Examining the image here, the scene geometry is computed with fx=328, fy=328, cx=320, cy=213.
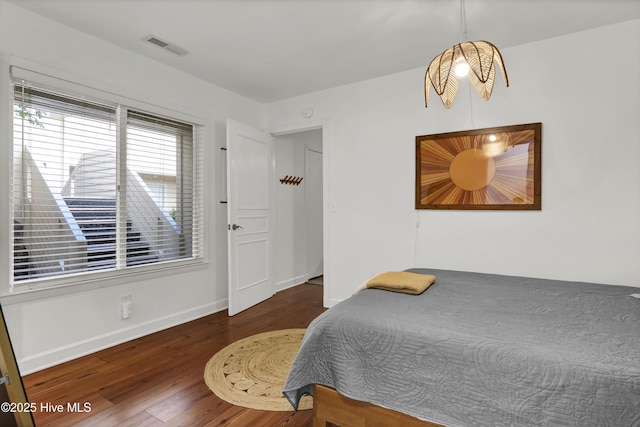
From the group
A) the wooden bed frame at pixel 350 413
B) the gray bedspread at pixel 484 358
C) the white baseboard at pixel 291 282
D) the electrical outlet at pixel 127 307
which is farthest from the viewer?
Result: the white baseboard at pixel 291 282

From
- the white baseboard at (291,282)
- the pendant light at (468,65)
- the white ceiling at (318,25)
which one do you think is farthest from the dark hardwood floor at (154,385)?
the white ceiling at (318,25)

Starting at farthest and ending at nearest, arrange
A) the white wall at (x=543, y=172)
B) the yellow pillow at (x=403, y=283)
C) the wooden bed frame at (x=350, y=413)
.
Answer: the white wall at (x=543, y=172) → the yellow pillow at (x=403, y=283) → the wooden bed frame at (x=350, y=413)

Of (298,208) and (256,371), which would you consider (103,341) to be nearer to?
(256,371)

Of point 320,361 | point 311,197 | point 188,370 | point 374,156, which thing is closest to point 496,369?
point 320,361

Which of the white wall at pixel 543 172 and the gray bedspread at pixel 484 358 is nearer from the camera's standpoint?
the gray bedspread at pixel 484 358

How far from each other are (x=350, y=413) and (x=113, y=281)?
92.1 inches

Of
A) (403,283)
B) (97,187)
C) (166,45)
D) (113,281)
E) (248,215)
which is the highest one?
(166,45)

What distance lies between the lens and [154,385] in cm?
212

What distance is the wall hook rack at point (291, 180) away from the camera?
470 centimetres

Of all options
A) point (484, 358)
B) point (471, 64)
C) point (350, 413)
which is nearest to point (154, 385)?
point (350, 413)

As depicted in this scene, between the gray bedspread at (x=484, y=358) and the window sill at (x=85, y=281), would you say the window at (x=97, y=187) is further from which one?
the gray bedspread at (x=484, y=358)

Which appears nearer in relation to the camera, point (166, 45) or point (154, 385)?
point (154, 385)

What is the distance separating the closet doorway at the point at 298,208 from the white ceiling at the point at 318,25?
157 centimetres

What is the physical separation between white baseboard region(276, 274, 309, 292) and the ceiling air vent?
3.01 m
